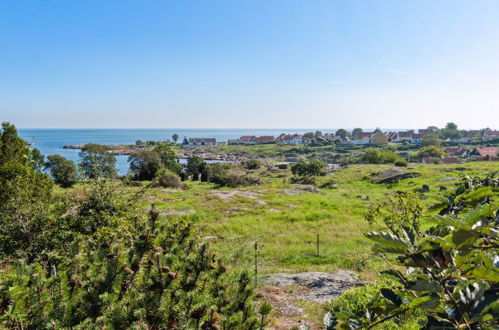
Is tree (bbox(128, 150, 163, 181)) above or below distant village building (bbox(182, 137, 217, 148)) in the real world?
below

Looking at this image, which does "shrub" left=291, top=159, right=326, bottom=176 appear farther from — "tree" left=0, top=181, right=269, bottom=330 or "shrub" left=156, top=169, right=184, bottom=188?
"tree" left=0, top=181, right=269, bottom=330

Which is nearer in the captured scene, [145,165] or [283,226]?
[283,226]

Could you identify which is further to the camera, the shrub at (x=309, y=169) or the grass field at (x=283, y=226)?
the shrub at (x=309, y=169)

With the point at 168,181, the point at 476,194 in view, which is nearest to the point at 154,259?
the point at 476,194

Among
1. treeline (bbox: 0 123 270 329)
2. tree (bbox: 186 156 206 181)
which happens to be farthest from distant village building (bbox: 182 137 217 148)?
treeline (bbox: 0 123 270 329)

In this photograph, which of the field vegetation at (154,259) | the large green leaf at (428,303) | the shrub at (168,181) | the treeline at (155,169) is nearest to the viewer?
the large green leaf at (428,303)

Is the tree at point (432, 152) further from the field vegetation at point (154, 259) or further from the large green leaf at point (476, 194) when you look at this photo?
the large green leaf at point (476, 194)

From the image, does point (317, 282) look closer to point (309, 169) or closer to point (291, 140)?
point (309, 169)

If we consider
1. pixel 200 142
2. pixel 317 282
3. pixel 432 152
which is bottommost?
pixel 317 282

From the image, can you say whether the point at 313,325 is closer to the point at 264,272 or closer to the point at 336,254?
the point at 264,272

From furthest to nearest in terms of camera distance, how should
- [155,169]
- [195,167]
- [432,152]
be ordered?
[432,152] < [195,167] < [155,169]

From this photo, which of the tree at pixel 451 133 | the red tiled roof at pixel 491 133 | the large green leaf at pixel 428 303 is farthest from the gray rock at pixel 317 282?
the red tiled roof at pixel 491 133

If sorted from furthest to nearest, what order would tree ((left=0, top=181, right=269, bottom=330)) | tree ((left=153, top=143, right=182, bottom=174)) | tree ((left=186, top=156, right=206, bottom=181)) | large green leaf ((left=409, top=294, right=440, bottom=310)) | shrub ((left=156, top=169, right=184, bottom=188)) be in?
tree ((left=186, top=156, right=206, bottom=181)) → tree ((left=153, top=143, right=182, bottom=174)) → shrub ((left=156, top=169, right=184, bottom=188)) → tree ((left=0, top=181, right=269, bottom=330)) → large green leaf ((left=409, top=294, right=440, bottom=310))

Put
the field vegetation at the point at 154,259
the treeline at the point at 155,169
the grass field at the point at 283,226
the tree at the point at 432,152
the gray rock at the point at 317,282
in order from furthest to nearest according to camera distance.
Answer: the tree at the point at 432,152, the treeline at the point at 155,169, the grass field at the point at 283,226, the gray rock at the point at 317,282, the field vegetation at the point at 154,259
